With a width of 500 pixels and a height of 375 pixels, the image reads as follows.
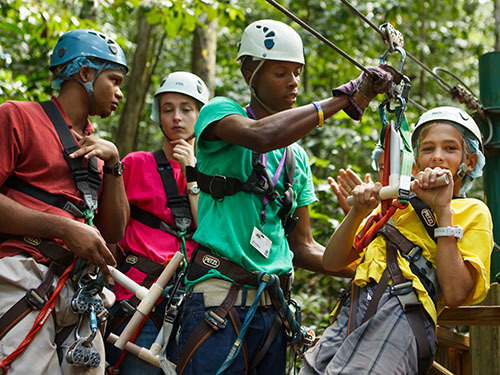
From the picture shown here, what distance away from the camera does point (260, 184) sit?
2.93 metres

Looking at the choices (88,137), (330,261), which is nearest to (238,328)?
(330,261)

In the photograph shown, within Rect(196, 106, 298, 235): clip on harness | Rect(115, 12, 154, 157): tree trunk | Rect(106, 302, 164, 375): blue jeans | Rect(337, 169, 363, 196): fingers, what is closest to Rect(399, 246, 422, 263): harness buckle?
Rect(337, 169, 363, 196): fingers

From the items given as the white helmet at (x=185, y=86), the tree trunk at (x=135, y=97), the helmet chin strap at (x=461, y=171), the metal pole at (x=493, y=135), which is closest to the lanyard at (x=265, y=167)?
the helmet chin strap at (x=461, y=171)

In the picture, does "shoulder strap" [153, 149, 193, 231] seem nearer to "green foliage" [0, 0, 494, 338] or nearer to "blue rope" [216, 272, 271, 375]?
"blue rope" [216, 272, 271, 375]

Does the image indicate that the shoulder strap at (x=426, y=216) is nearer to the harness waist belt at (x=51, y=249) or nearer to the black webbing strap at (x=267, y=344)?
the black webbing strap at (x=267, y=344)

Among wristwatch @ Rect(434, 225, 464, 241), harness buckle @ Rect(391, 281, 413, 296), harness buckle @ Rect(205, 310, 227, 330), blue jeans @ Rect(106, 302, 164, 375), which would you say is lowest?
blue jeans @ Rect(106, 302, 164, 375)

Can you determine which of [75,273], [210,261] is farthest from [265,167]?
[75,273]

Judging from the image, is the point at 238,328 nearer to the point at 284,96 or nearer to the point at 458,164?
the point at 284,96

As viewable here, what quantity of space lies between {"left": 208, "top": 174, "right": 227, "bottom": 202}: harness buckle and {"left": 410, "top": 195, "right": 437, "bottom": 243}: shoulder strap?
1.01 meters

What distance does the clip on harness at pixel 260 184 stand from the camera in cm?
287

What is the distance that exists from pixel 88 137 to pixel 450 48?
10822 mm

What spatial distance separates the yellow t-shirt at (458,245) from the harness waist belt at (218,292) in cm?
58

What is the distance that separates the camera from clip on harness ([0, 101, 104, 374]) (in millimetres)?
2910

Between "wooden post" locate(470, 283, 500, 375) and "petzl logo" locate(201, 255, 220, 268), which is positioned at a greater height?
"petzl logo" locate(201, 255, 220, 268)
